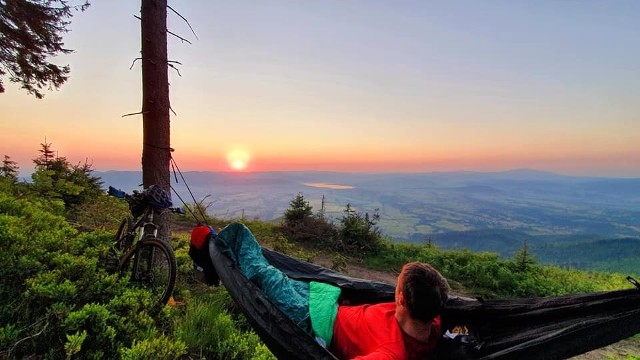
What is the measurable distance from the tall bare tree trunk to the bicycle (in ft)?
2.36

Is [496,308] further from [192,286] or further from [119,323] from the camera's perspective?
[192,286]

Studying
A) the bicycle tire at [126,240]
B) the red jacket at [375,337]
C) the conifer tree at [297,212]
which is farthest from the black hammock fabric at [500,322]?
the conifer tree at [297,212]

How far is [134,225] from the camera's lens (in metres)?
4.39

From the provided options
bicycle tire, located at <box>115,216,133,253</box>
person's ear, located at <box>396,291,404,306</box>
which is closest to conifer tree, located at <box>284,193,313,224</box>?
bicycle tire, located at <box>115,216,133,253</box>

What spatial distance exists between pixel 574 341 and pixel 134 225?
14.5ft

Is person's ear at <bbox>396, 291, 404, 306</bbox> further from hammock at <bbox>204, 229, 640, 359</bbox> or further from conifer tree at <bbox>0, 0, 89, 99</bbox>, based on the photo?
conifer tree at <bbox>0, 0, 89, 99</bbox>

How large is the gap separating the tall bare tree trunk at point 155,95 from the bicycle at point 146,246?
719 mm

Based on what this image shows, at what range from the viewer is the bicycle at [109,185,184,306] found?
4000 millimetres

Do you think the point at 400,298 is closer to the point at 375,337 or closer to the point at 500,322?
the point at 375,337

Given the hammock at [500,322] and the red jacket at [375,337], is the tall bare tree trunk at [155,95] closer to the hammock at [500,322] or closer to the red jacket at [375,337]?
the hammock at [500,322]

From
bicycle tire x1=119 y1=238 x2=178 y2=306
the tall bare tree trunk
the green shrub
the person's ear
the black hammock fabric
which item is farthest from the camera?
the tall bare tree trunk

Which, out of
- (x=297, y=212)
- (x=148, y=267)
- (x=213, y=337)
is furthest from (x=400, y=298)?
(x=297, y=212)

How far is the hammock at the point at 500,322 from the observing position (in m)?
1.92

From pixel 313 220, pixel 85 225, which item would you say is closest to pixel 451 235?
pixel 313 220
